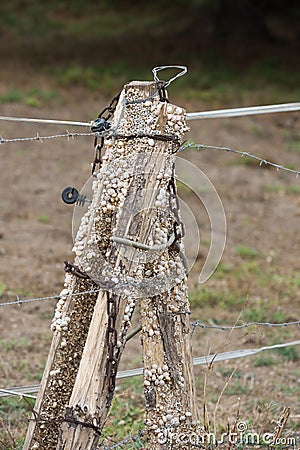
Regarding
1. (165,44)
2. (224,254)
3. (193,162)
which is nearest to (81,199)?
(224,254)

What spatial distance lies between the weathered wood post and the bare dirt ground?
374 mm

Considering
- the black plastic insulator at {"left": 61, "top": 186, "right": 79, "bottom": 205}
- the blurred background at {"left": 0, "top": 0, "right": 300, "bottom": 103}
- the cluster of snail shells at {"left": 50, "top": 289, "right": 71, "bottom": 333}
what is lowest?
the cluster of snail shells at {"left": 50, "top": 289, "right": 71, "bottom": 333}

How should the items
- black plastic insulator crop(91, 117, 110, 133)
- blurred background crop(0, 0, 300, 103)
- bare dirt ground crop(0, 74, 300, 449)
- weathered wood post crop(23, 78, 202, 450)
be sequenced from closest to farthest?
weathered wood post crop(23, 78, 202, 450)
black plastic insulator crop(91, 117, 110, 133)
bare dirt ground crop(0, 74, 300, 449)
blurred background crop(0, 0, 300, 103)

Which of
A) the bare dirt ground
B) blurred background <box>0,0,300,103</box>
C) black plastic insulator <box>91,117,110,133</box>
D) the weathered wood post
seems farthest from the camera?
blurred background <box>0,0,300,103</box>

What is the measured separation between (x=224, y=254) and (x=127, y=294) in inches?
161

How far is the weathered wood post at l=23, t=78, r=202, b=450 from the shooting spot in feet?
8.00

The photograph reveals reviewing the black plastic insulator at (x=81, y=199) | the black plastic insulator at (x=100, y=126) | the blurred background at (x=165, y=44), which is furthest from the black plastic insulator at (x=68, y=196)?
the blurred background at (x=165, y=44)

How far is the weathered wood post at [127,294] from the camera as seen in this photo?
2439 millimetres

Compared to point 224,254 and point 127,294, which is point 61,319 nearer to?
point 127,294

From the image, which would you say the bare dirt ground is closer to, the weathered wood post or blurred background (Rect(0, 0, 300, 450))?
blurred background (Rect(0, 0, 300, 450))

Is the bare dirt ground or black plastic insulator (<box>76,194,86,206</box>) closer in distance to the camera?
black plastic insulator (<box>76,194,86,206</box>)

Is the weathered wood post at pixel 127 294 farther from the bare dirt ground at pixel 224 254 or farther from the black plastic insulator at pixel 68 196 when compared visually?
the bare dirt ground at pixel 224 254

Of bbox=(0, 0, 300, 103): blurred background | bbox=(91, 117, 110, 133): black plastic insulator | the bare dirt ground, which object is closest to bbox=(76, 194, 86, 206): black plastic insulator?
bbox=(91, 117, 110, 133): black plastic insulator

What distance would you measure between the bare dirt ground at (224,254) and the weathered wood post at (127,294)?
374 millimetres
